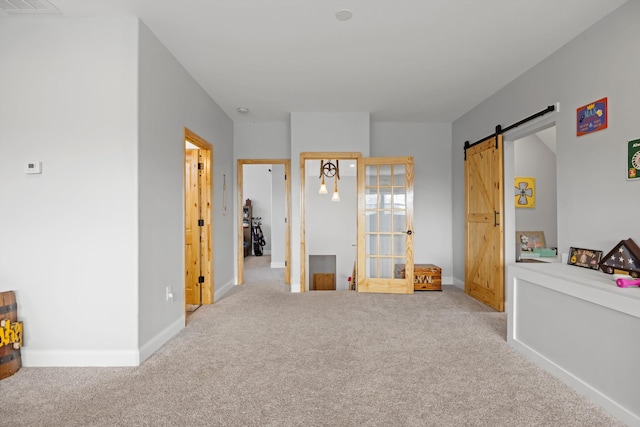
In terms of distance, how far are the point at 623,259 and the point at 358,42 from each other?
2.61 m

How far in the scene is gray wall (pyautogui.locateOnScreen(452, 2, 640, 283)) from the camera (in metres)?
2.42

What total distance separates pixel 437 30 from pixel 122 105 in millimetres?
2605

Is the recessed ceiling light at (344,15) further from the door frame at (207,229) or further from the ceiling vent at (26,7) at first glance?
the door frame at (207,229)

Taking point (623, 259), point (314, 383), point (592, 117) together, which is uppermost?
point (592, 117)

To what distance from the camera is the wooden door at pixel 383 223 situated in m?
4.95

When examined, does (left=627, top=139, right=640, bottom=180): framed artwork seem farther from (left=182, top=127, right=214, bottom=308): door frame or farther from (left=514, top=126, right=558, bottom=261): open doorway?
(left=182, top=127, right=214, bottom=308): door frame

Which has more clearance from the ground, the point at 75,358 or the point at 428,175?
the point at 428,175

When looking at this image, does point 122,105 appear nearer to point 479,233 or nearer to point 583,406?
point 583,406

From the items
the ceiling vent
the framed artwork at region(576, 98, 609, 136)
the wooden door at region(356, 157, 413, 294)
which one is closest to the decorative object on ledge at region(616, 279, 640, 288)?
the framed artwork at region(576, 98, 609, 136)

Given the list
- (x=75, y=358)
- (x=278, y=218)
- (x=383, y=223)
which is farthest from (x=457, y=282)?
(x=75, y=358)

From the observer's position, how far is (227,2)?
2.44 metres

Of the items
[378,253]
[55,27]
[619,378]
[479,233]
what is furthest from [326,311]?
[55,27]

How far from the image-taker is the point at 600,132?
2658 millimetres

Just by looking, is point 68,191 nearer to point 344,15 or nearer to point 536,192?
point 344,15
